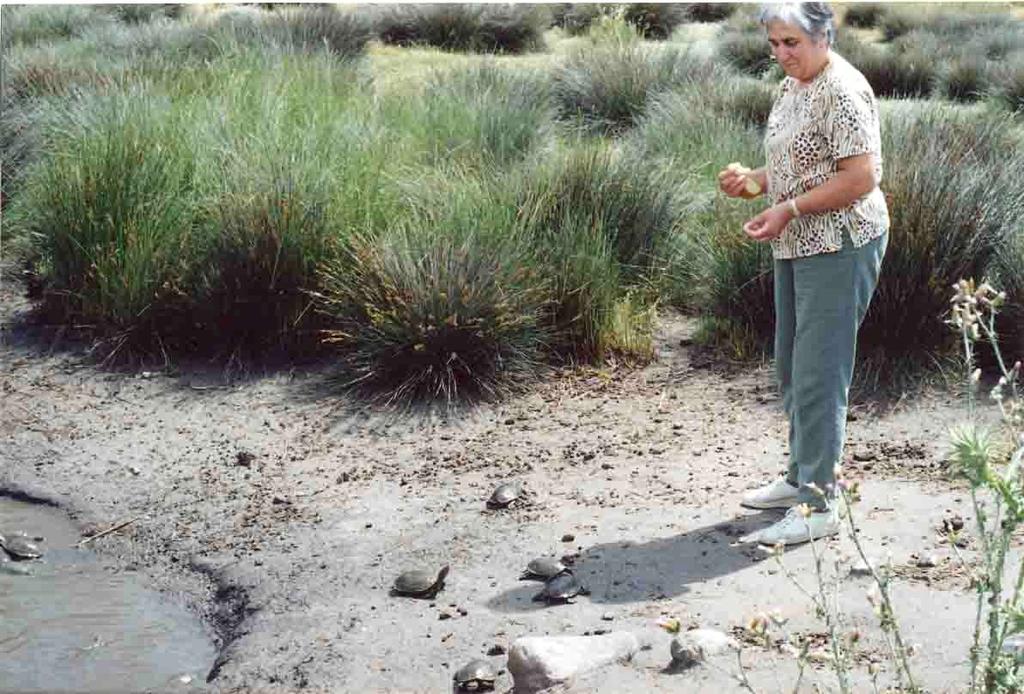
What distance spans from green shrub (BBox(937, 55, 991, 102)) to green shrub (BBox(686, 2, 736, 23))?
623 centimetres

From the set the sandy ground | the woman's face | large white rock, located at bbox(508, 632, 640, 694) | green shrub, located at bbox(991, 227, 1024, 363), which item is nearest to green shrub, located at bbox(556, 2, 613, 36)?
the sandy ground

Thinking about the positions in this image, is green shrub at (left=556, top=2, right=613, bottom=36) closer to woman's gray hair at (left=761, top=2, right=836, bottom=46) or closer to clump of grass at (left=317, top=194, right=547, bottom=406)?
clump of grass at (left=317, top=194, right=547, bottom=406)

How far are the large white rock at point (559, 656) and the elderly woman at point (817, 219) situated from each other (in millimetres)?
696

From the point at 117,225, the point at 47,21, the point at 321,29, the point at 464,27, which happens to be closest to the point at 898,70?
the point at 464,27

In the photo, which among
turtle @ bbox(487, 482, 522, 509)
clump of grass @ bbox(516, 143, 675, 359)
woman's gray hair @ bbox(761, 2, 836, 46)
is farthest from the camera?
clump of grass @ bbox(516, 143, 675, 359)

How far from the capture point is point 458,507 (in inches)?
251

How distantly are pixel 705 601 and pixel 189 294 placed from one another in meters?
3.97

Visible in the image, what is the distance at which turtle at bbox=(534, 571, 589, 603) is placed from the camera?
5.32 meters

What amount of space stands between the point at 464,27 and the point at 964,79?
215 inches

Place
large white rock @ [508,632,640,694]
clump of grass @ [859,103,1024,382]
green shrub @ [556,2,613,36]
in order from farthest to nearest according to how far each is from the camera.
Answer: green shrub @ [556,2,613,36] < clump of grass @ [859,103,1024,382] < large white rock @ [508,632,640,694]

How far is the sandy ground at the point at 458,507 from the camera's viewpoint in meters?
5.07

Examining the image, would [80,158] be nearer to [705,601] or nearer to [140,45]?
→ [705,601]

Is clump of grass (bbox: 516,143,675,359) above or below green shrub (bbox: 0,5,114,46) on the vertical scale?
above

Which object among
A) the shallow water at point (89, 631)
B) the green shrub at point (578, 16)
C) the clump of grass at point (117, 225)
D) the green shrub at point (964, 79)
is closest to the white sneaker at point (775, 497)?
the shallow water at point (89, 631)
